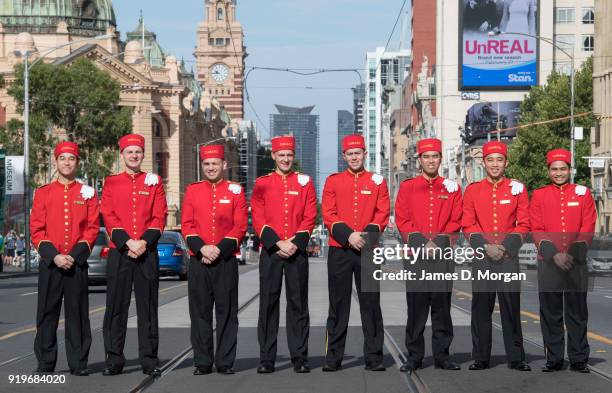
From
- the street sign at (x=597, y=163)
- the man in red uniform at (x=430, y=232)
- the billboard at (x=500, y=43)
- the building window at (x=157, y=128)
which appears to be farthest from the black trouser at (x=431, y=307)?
the billboard at (x=500, y=43)

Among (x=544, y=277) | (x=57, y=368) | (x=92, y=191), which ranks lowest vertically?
(x=57, y=368)

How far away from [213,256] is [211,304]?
45 centimetres

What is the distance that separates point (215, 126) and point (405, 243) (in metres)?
136

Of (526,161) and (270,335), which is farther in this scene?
(526,161)

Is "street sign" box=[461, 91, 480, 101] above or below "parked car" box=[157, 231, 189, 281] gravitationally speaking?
above

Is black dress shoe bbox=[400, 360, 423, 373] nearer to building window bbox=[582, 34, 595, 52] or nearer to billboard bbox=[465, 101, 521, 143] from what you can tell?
billboard bbox=[465, 101, 521, 143]

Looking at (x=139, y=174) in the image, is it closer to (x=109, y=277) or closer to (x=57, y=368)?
(x=109, y=277)

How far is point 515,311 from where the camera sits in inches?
468

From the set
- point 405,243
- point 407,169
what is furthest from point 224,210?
point 407,169

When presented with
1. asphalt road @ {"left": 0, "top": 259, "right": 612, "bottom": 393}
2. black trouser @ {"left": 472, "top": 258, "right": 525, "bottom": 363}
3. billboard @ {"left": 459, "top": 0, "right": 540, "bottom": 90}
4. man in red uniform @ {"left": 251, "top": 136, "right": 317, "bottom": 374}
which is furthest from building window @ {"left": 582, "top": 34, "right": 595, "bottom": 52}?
man in red uniform @ {"left": 251, "top": 136, "right": 317, "bottom": 374}

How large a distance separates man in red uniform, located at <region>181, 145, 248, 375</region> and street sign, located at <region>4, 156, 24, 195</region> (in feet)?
128

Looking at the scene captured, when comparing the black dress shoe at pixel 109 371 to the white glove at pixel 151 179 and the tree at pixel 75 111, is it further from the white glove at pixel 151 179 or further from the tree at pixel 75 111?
the tree at pixel 75 111

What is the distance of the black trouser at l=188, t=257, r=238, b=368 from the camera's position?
11578 mm

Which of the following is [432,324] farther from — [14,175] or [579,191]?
[14,175]
